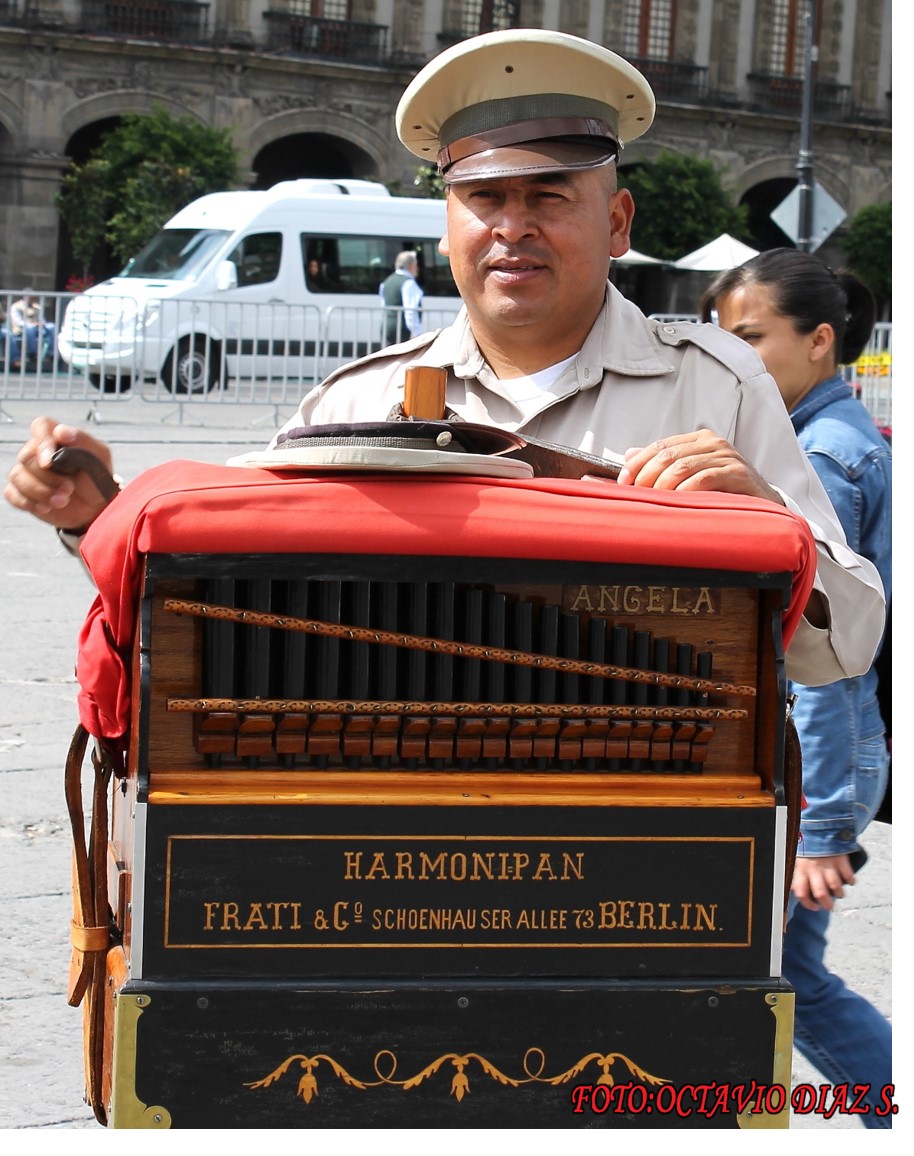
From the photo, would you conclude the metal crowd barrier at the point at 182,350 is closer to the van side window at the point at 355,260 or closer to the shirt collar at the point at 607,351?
the van side window at the point at 355,260

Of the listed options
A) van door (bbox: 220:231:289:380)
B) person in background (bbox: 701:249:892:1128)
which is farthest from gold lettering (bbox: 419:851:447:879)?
van door (bbox: 220:231:289:380)

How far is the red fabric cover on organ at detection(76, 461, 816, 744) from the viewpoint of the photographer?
1819 mm

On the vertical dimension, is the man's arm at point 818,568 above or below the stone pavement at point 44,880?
above

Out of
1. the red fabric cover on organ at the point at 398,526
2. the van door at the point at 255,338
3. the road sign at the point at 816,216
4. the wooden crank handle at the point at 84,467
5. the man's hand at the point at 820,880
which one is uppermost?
the road sign at the point at 816,216

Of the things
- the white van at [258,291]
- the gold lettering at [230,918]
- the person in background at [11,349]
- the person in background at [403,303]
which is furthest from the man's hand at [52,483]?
the person in background at [403,303]

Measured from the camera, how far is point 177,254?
69.8 ft

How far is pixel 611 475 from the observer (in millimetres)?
2186

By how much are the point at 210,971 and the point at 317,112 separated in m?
33.9

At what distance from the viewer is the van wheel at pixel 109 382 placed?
1609cm

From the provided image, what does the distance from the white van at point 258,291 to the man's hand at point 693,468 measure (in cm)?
1394

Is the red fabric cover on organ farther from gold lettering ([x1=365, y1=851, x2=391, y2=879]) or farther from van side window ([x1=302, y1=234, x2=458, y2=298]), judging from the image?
van side window ([x1=302, y1=234, x2=458, y2=298])

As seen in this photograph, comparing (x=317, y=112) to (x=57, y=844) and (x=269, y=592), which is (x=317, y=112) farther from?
(x=269, y=592)

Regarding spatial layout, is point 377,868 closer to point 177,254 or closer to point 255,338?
point 255,338

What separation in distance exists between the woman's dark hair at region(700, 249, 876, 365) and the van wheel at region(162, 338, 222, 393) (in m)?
12.7
